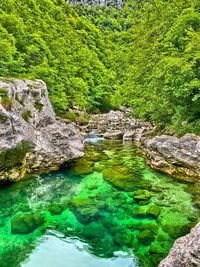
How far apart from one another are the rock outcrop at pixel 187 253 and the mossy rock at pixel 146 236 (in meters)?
2.61

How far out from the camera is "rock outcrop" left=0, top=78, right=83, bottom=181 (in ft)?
45.9

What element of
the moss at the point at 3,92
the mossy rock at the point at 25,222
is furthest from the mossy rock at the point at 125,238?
the moss at the point at 3,92

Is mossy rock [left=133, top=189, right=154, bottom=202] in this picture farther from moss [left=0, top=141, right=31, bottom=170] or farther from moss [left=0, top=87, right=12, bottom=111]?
moss [left=0, top=87, right=12, bottom=111]

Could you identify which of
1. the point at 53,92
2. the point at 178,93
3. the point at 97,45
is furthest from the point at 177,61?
the point at 97,45

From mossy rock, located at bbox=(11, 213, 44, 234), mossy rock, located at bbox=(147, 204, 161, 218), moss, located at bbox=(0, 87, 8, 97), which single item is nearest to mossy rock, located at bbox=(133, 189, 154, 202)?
mossy rock, located at bbox=(147, 204, 161, 218)

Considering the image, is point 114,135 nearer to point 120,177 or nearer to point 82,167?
point 82,167

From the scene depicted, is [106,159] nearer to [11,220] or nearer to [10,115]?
[10,115]

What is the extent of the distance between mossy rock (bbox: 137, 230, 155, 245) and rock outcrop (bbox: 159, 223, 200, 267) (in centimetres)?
261

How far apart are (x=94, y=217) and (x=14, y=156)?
18.0ft

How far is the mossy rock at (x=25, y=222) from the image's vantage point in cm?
1036

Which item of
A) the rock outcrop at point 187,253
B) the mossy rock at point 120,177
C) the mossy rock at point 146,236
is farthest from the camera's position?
the mossy rock at point 120,177

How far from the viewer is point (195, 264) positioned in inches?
233

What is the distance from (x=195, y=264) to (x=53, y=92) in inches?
993

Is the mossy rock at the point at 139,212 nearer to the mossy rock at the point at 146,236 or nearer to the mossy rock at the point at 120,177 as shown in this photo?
the mossy rock at the point at 146,236
